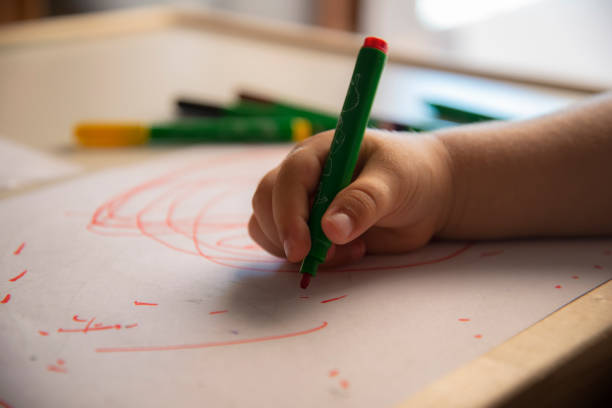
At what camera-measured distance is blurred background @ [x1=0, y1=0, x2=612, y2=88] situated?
153cm

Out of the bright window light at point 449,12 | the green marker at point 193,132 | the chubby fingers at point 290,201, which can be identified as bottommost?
the green marker at point 193,132

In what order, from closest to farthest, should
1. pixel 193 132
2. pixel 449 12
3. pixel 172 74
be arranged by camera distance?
pixel 193 132, pixel 172 74, pixel 449 12

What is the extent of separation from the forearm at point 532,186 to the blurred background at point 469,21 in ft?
3.62

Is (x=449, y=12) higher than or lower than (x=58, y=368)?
higher

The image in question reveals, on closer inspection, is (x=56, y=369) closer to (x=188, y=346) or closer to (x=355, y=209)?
(x=188, y=346)

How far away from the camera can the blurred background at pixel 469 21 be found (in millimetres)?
1527

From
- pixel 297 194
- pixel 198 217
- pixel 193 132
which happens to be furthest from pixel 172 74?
pixel 297 194

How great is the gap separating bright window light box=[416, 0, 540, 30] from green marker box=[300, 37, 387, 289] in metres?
1.51

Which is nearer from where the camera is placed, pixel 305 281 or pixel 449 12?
pixel 305 281

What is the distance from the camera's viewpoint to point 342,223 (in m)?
0.33

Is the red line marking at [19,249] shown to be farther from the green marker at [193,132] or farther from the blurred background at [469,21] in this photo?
the blurred background at [469,21]

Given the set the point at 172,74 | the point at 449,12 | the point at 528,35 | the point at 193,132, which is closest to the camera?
the point at 193,132

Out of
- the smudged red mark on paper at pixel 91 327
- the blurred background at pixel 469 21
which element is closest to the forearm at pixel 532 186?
the smudged red mark on paper at pixel 91 327

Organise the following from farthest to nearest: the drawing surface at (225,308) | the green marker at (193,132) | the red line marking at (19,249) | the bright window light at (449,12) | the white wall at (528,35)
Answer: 1. the bright window light at (449,12)
2. the white wall at (528,35)
3. the green marker at (193,132)
4. the red line marking at (19,249)
5. the drawing surface at (225,308)
